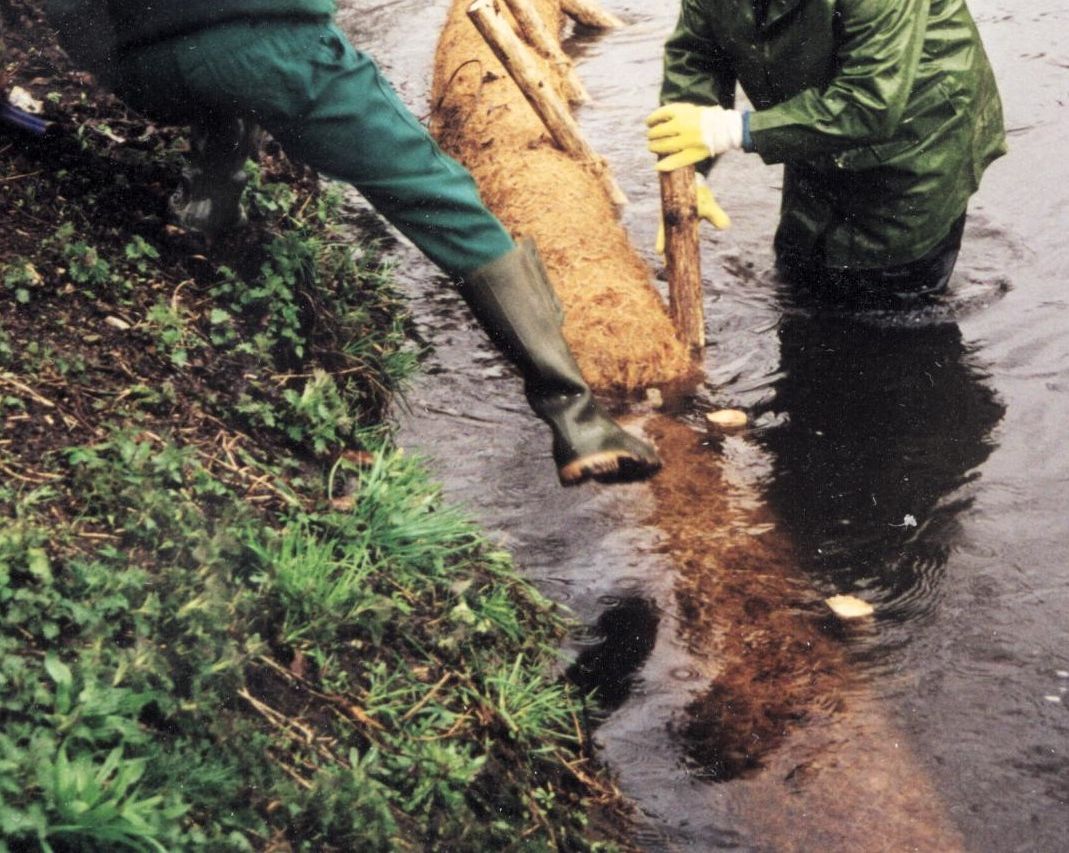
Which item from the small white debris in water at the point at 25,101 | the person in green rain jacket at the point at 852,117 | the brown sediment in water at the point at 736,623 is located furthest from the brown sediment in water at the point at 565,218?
the small white debris in water at the point at 25,101

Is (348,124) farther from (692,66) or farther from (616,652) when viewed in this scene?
(692,66)

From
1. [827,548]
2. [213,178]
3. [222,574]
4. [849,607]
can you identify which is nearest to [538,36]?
[213,178]

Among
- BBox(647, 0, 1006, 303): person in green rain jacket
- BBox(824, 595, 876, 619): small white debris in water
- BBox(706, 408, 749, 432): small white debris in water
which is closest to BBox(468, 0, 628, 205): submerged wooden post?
BBox(647, 0, 1006, 303): person in green rain jacket

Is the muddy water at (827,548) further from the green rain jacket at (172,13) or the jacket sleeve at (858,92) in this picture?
the green rain jacket at (172,13)

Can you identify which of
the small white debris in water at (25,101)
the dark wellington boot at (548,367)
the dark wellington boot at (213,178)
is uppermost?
the small white debris in water at (25,101)

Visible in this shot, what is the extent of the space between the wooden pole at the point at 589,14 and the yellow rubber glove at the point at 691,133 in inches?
200

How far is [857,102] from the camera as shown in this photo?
156 inches

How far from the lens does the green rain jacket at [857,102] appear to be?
13.0 feet

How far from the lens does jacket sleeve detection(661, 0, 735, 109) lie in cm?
450

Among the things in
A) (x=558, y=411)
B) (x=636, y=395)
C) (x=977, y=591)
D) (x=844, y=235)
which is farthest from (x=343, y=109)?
(x=844, y=235)

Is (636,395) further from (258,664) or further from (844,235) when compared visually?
(258,664)

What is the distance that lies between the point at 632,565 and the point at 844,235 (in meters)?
1.99

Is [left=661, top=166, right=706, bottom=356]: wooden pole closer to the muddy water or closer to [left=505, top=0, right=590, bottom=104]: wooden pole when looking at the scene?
the muddy water

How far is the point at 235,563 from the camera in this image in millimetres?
2551
